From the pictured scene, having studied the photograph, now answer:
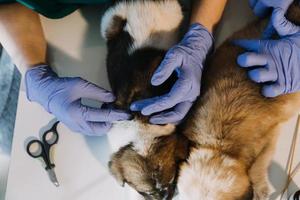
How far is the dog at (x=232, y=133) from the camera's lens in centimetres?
100

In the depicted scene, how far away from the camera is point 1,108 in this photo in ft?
5.03

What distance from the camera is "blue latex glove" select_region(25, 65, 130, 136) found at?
110 centimetres

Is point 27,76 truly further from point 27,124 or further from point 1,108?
point 1,108

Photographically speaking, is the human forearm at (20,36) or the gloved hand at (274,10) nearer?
the gloved hand at (274,10)

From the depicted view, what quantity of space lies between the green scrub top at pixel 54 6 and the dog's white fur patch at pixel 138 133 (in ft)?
1.32

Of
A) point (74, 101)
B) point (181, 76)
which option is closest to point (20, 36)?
point (74, 101)

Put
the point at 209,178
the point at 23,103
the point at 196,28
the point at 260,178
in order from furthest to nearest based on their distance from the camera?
the point at 23,103 → the point at 196,28 → the point at 260,178 → the point at 209,178

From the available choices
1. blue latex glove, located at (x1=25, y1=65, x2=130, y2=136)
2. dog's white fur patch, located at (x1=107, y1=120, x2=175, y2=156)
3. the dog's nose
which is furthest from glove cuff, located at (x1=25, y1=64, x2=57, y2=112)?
the dog's nose

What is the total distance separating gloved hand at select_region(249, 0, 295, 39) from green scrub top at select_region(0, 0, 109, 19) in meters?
0.46

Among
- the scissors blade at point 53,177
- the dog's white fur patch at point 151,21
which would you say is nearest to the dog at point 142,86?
the dog's white fur patch at point 151,21

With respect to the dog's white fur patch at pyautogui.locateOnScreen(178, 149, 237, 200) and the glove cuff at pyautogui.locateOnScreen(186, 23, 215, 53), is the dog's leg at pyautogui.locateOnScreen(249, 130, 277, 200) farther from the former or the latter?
the glove cuff at pyautogui.locateOnScreen(186, 23, 215, 53)

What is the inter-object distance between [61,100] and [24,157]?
0.22m

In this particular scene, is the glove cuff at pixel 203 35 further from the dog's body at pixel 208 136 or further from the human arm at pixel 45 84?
the human arm at pixel 45 84

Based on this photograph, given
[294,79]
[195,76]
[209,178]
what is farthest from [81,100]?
[294,79]
